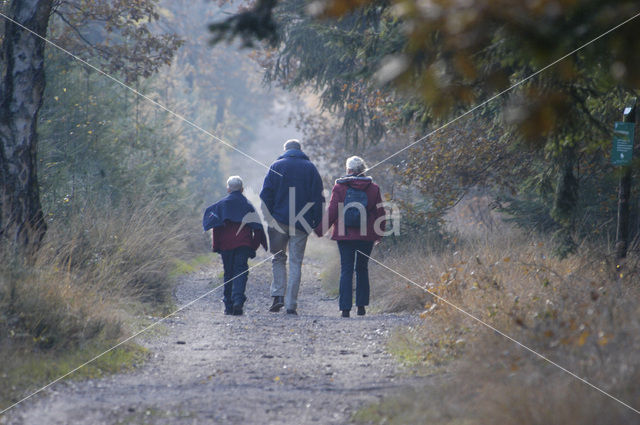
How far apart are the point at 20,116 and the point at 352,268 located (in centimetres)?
449

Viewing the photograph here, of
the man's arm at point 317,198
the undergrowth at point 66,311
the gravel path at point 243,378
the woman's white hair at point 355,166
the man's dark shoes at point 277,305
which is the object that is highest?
the woman's white hair at point 355,166

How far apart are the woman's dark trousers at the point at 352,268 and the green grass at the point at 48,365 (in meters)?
3.55

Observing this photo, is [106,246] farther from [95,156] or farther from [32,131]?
[95,156]

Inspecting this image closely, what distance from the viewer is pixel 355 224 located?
9.60 metres

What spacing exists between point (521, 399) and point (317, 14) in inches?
104

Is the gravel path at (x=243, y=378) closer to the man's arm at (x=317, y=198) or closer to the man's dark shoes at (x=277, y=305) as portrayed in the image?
the man's dark shoes at (x=277, y=305)

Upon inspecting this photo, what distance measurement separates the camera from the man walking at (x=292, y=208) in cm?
992

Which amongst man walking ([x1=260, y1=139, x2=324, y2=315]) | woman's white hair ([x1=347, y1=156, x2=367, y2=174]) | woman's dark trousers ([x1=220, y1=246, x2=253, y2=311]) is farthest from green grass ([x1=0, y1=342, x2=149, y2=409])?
woman's white hair ([x1=347, y1=156, x2=367, y2=174])

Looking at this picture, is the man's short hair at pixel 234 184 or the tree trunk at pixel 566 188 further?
the man's short hair at pixel 234 184

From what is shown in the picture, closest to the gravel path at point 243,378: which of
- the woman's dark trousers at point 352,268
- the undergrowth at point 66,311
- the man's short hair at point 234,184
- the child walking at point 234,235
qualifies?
the undergrowth at point 66,311

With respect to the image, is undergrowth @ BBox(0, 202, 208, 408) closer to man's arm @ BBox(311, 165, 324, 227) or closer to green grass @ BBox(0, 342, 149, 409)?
green grass @ BBox(0, 342, 149, 409)

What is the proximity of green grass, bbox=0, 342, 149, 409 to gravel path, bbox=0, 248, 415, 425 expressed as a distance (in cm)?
13

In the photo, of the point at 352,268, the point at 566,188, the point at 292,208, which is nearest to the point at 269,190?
the point at 292,208

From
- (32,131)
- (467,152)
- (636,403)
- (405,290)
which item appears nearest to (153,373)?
(32,131)
